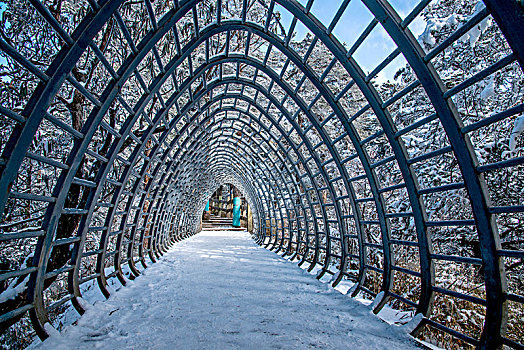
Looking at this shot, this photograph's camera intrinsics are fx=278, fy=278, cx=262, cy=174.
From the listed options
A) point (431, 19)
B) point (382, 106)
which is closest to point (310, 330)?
point (382, 106)

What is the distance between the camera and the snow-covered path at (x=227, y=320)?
101 inches

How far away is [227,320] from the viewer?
3.09m

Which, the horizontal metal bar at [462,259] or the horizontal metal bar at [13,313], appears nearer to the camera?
the horizontal metal bar at [13,313]

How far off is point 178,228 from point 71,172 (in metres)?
11.3

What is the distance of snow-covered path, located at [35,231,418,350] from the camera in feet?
8.38

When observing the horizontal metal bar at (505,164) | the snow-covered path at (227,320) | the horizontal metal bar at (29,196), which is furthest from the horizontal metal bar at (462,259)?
the horizontal metal bar at (29,196)

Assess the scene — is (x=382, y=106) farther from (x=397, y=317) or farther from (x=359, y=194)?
(x=359, y=194)

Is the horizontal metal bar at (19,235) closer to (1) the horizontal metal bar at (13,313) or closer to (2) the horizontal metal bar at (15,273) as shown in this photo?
(2) the horizontal metal bar at (15,273)

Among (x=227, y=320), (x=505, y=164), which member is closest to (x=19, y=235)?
(x=227, y=320)

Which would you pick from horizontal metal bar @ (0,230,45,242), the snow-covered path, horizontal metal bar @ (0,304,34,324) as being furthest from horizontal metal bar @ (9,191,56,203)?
the snow-covered path

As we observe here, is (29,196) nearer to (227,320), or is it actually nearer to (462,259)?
(227,320)

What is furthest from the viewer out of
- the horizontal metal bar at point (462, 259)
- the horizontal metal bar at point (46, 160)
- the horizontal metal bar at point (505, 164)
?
the horizontal metal bar at point (462, 259)

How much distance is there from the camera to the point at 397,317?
3.45m

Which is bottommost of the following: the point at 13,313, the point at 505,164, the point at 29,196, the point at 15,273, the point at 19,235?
the point at 13,313
